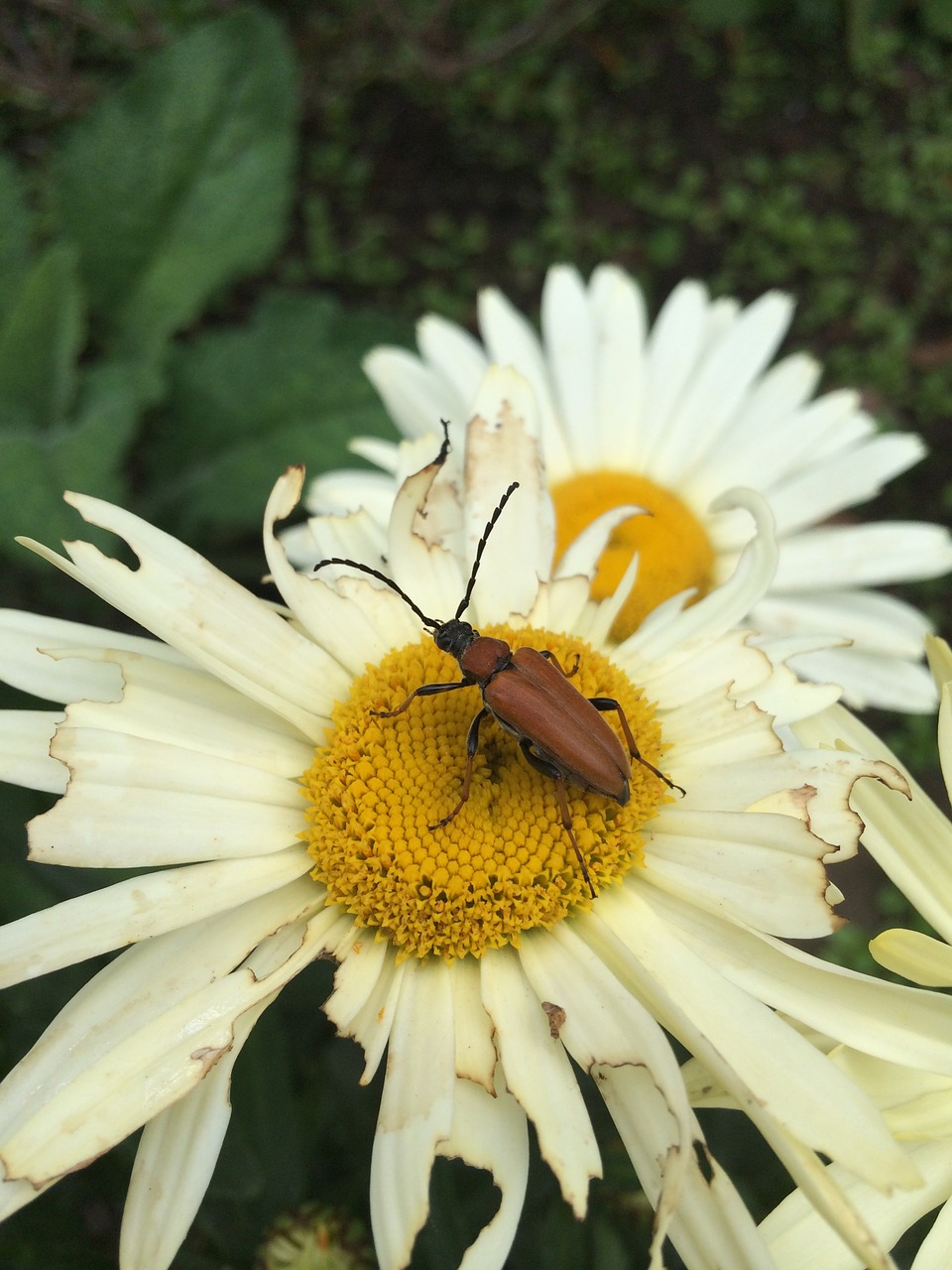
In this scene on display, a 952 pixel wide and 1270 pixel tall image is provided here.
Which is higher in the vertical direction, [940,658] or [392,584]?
[940,658]

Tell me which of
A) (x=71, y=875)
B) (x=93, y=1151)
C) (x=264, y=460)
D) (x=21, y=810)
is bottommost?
(x=21, y=810)

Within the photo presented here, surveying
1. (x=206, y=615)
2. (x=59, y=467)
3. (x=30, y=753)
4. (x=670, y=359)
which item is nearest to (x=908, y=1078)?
(x=206, y=615)

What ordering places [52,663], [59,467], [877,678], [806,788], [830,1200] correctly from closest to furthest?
[830,1200], [806,788], [52,663], [877,678], [59,467]

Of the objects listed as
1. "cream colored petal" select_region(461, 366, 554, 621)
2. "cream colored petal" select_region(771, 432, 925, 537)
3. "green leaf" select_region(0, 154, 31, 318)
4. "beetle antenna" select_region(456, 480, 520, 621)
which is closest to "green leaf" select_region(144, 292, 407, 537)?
"green leaf" select_region(0, 154, 31, 318)

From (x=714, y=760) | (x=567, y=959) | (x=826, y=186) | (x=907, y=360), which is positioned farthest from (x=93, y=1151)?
(x=826, y=186)

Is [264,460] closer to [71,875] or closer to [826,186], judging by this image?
[71,875]

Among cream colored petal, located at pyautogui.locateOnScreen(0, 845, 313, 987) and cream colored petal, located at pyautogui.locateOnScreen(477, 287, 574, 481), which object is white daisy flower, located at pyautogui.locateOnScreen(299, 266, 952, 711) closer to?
cream colored petal, located at pyautogui.locateOnScreen(477, 287, 574, 481)

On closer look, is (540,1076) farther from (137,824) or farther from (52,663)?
(52,663)
